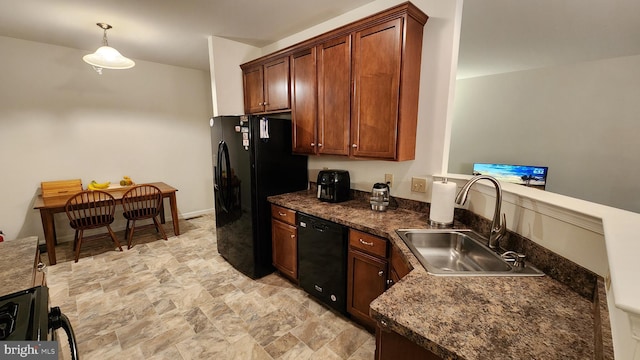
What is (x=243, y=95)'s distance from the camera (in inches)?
126

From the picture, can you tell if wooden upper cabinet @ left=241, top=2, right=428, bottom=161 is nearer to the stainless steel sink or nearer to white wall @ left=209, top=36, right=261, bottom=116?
the stainless steel sink

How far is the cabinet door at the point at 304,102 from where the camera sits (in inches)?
91.0

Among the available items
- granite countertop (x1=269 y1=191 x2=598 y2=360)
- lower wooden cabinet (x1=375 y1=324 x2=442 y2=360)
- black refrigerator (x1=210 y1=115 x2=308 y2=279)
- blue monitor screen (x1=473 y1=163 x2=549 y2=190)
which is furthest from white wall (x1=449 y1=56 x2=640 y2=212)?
lower wooden cabinet (x1=375 y1=324 x2=442 y2=360)

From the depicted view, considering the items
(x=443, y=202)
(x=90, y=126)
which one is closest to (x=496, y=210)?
(x=443, y=202)

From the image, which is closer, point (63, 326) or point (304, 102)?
point (63, 326)

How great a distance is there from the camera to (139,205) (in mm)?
3674

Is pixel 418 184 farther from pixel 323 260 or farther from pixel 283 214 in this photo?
pixel 283 214

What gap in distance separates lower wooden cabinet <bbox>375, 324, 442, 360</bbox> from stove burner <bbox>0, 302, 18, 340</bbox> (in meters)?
1.12

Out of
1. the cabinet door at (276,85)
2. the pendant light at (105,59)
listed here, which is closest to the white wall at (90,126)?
the pendant light at (105,59)

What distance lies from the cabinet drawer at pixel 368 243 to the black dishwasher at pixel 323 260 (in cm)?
6

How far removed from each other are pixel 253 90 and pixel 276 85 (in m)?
0.46

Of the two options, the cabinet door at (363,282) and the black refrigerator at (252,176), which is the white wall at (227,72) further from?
the cabinet door at (363,282)

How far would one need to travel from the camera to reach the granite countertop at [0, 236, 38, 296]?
0.97 metres

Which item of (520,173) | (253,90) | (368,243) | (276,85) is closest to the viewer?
(368,243)
